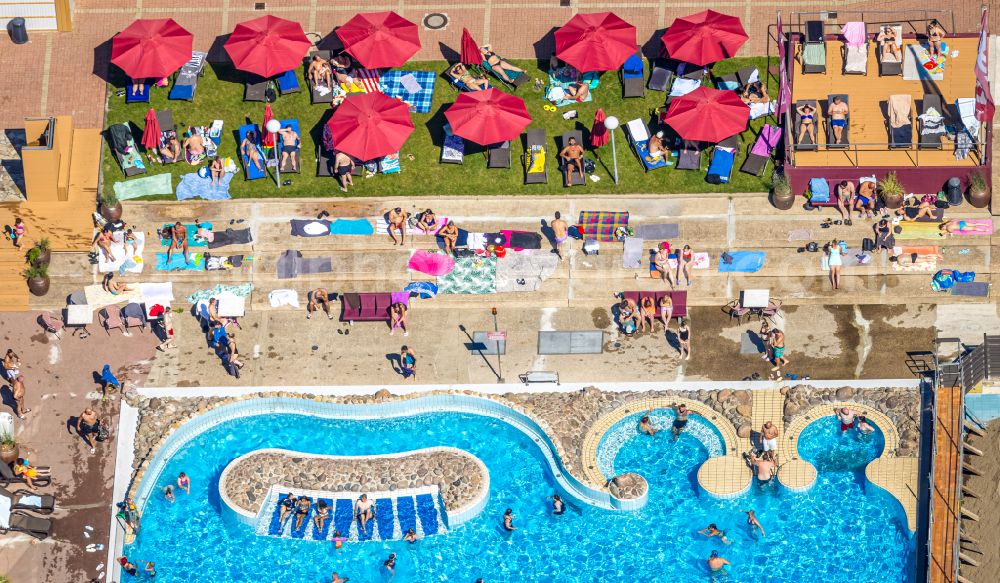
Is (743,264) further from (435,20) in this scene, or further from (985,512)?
(435,20)

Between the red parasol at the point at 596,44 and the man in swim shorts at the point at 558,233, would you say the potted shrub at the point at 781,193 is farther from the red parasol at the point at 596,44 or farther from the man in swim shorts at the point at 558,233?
the man in swim shorts at the point at 558,233

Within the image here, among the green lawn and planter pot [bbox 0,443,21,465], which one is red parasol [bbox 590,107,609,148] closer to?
the green lawn

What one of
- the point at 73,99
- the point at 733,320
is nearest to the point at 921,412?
the point at 733,320

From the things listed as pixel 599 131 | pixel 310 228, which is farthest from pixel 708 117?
pixel 310 228

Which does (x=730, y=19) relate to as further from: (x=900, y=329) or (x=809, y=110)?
(x=900, y=329)

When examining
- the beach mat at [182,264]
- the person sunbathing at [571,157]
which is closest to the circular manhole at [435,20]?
the person sunbathing at [571,157]
